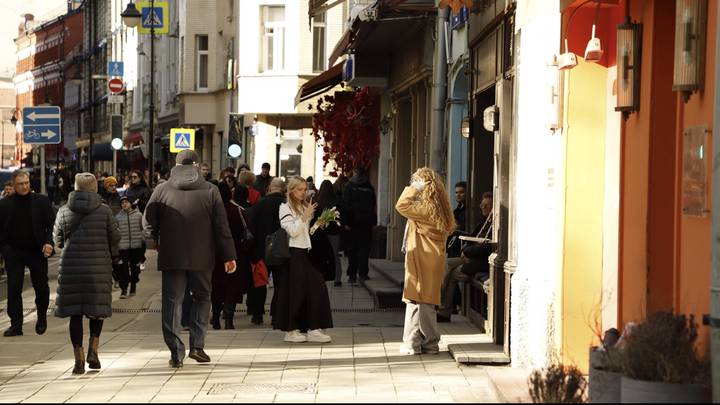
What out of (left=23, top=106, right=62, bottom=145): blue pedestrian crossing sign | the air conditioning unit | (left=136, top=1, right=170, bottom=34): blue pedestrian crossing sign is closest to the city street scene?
(left=23, top=106, right=62, bottom=145): blue pedestrian crossing sign

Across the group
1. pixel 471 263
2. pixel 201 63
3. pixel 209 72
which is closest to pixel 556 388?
pixel 471 263

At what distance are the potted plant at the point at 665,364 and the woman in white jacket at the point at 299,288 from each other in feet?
24.3

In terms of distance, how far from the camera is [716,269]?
8.42 m

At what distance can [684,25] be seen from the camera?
9.57 meters

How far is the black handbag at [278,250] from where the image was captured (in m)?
16.2

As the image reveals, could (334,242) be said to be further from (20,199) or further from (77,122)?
(77,122)

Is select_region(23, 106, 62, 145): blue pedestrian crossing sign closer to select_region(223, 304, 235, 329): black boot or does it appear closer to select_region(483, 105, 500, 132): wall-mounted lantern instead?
select_region(223, 304, 235, 329): black boot

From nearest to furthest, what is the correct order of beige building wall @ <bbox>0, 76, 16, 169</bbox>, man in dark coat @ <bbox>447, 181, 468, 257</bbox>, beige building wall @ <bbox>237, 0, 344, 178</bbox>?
man in dark coat @ <bbox>447, 181, 468, 257</bbox>, beige building wall @ <bbox>237, 0, 344, 178</bbox>, beige building wall @ <bbox>0, 76, 16, 169</bbox>

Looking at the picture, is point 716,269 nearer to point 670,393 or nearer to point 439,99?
point 670,393

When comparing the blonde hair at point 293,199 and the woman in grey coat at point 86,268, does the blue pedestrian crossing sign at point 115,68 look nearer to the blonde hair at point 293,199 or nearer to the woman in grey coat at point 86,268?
the blonde hair at point 293,199

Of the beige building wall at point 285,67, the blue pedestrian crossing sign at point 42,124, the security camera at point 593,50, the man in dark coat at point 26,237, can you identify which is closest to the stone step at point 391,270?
the blue pedestrian crossing sign at point 42,124

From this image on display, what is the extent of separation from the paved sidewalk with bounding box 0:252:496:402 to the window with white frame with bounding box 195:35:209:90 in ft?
117

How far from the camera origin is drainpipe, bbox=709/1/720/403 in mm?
8398

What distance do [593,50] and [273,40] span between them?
34.6 meters
